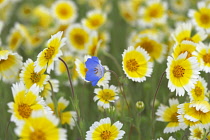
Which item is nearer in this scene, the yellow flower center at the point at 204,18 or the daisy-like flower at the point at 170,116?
the daisy-like flower at the point at 170,116

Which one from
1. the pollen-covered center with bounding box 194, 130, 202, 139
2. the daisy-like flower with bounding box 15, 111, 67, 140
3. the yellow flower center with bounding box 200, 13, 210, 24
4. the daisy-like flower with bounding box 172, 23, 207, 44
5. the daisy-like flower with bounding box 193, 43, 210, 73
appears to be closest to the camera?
the daisy-like flower with bounding box 15, 111, 67, 140

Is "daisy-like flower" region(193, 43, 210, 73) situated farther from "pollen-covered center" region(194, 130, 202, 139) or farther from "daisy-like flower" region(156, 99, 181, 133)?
"pollen-covered center" region(194, 130, 202, 139)

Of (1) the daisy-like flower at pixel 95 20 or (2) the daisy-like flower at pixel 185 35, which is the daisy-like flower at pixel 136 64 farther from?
(1) the daisy-like flower at pixel 95 20

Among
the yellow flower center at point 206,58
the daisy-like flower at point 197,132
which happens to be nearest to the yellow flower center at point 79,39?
the yellow flower center at point 206,58

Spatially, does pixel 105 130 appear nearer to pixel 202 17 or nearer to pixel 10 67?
pixel 10 67

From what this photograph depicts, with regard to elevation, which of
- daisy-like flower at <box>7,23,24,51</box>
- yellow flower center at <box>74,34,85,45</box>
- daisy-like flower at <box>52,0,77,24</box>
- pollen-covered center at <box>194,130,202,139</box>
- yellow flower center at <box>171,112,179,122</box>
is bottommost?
pollen-covered center at <box>194,130,202,139</box>

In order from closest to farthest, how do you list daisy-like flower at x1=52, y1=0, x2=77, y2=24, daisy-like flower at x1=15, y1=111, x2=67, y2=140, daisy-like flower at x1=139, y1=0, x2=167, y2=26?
daisy-like flower at x1=15, y1=111, x2=67, y2=140
daisy-like flower at x1=139, y1=0, x2=167, y2=26
daisy-like flower at x1=52, y1=0, x2=77, y2=24

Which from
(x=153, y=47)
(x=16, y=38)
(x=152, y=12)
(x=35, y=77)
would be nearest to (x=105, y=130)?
(x=35, y=77)

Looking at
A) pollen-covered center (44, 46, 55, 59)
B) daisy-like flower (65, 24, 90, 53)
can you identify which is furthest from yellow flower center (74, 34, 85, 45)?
pollen-covered center (44, 46, 55, 59)
